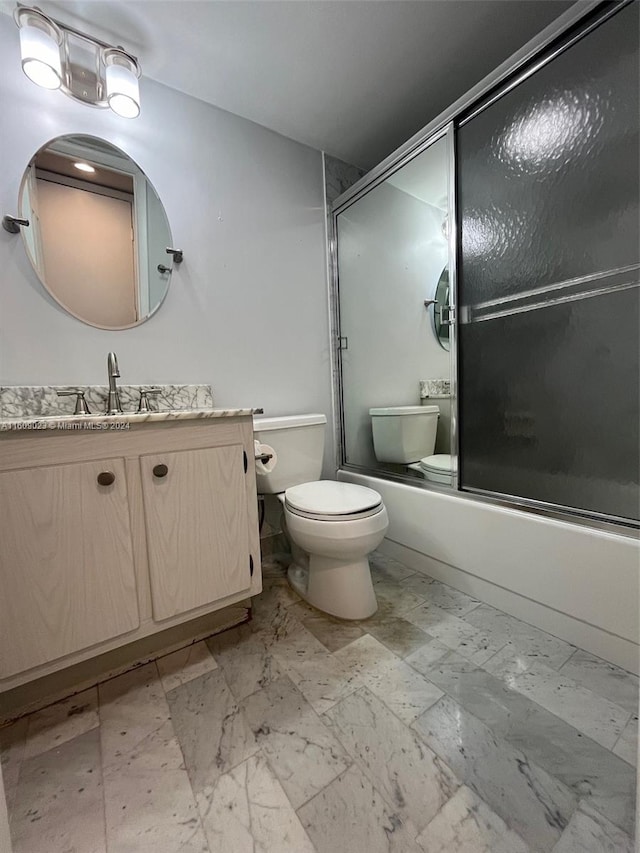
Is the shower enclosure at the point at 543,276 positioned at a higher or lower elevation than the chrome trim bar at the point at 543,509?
higher

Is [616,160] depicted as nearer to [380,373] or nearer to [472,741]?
[380,373]

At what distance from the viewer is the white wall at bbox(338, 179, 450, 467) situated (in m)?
1.97

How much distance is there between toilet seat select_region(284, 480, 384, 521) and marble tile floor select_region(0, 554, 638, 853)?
0.40 metres

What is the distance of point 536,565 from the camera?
3.85ft

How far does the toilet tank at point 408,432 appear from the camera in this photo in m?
1.81

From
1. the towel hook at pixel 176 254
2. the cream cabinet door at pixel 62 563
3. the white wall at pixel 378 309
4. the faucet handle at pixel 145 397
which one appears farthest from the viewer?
the white wall at pixel 378 309

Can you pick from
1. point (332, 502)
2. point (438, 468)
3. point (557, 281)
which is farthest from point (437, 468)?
point (557, 281)

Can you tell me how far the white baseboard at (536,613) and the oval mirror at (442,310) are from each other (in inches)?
36.6

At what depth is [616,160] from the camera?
1.03 meters

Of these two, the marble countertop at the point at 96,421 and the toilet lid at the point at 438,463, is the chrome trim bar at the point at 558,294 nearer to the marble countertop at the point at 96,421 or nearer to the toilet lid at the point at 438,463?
the toilet lid at the point at 438,463

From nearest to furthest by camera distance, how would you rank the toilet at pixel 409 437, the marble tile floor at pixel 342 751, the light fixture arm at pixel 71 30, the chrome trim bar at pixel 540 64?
the marble tile floor at pixel 342 751, the chrome trim bar at pixel 540 64, the light fixture arm at pixel 71 30, the toilet at pixel 409 437

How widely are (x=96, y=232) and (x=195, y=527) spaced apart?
3.81 feet

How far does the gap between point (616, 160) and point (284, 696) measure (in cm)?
177

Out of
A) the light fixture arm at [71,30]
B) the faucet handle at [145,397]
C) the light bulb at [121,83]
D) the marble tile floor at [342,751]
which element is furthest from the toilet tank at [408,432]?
the light fixture arm at [71,30]
